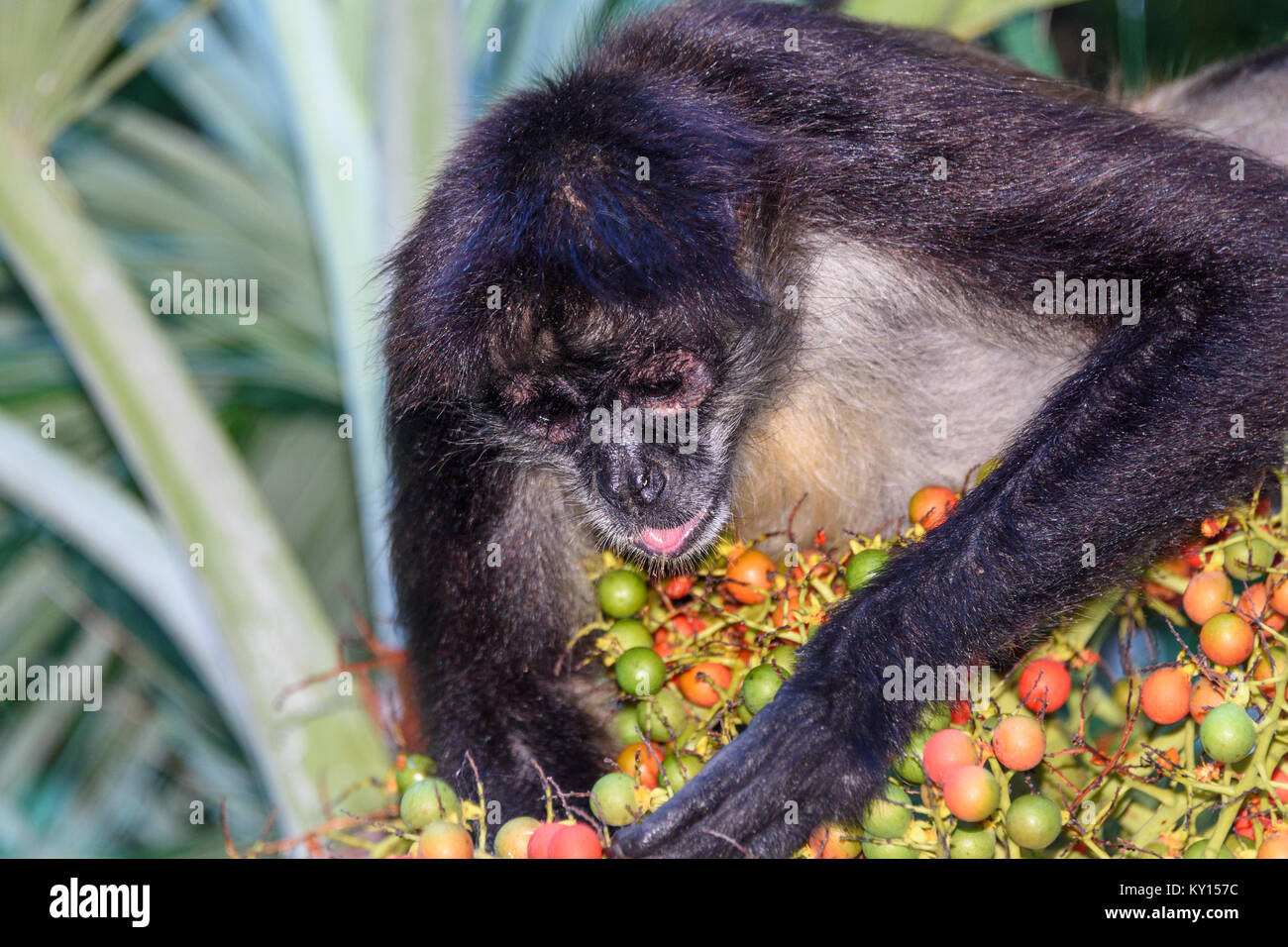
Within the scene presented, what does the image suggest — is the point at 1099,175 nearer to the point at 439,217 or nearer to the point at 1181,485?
the point at 1181,485

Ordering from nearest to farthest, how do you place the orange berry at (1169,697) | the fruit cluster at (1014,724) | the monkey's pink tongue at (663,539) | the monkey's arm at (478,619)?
the fruit cluster at (1014,724) → the orange berry at (1169,697) → the monkey's pink tongue at (663,539) → the monkey's arm at (478,619)

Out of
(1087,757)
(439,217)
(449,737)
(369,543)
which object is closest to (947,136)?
(439,217)

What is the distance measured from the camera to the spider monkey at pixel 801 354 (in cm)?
244

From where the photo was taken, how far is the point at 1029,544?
8.01ft

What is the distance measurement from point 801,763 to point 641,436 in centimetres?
85

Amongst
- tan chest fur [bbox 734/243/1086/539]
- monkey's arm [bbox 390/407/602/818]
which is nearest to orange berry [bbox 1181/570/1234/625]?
tan chest fur [bbox 734/243/1086/539]

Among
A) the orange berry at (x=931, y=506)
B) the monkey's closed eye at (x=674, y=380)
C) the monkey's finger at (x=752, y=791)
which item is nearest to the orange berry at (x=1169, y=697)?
the monkey's finger at (x=752, y=791)

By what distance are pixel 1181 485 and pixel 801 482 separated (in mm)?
1010

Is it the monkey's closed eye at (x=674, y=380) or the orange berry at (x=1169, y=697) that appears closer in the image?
the orange berry at (x=1169, y=697)

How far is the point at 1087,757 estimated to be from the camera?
202cm

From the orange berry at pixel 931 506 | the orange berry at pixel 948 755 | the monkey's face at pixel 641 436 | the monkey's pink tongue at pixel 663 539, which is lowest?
the orange berry at pixel 948 755

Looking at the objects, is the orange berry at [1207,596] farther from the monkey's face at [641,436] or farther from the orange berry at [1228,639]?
the monkey's face at [641,436]

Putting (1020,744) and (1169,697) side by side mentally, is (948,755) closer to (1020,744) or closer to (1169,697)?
(1020,744)
